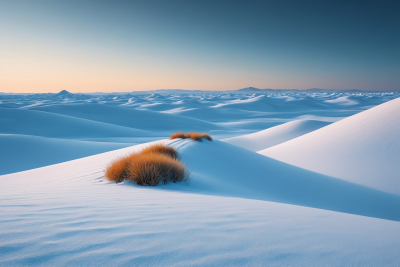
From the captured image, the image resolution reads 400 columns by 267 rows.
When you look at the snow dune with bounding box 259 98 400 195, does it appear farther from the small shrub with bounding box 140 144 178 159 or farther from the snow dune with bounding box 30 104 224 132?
the snow dune with bounding box 30 104 224 132

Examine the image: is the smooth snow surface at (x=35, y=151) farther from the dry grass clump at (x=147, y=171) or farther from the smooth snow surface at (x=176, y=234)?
the smooth snow surface at (x=176, y=234)

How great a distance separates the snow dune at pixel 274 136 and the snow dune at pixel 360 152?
222 inches

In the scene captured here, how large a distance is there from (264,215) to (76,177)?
4013 mm

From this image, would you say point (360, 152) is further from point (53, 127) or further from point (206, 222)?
point (53, 127)

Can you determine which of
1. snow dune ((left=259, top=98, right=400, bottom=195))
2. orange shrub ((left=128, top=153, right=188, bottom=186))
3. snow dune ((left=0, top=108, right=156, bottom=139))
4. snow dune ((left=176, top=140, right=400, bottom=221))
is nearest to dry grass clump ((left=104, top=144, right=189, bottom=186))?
orange shrub ((left=128, top=153, right=188, bottom=186))

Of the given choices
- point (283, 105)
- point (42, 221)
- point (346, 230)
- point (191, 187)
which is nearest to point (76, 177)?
point (191, 187)

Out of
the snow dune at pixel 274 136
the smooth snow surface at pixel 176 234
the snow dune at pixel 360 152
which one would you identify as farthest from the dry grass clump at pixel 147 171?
the snow dune at pixel 274 136

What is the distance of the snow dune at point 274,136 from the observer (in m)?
16.9

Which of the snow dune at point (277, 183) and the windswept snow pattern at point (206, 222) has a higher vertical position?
the windswept snow pattern at point (206, 222)

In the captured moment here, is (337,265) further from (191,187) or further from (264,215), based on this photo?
(191,187)

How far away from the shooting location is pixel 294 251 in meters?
1.47

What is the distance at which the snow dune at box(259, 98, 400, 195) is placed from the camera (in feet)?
22.4

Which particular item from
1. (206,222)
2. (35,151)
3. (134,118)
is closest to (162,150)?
(206,222)

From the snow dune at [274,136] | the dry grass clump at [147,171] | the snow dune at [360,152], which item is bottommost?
the snow dune at [274,136]
